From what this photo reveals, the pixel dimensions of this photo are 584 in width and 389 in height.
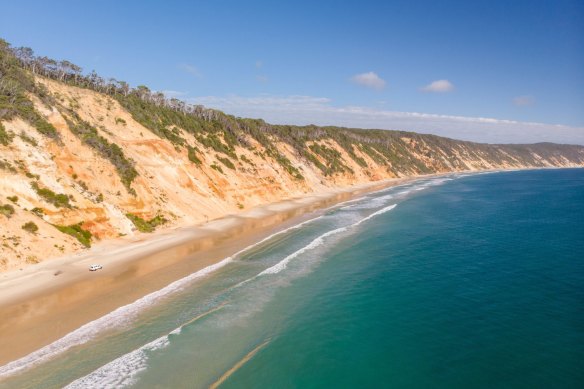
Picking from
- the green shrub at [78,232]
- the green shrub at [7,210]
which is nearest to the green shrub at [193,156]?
the green shrub at [78,232]

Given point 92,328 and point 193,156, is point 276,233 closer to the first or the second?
point 92,328

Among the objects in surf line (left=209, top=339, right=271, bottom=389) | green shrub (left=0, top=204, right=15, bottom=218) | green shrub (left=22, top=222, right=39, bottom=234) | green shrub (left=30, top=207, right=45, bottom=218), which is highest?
green shrub (left=0, top=204, right=15, bottom=218)

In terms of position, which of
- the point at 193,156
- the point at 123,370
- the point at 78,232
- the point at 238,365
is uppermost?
the point at 193,156

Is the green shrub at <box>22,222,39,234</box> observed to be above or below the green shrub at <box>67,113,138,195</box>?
below

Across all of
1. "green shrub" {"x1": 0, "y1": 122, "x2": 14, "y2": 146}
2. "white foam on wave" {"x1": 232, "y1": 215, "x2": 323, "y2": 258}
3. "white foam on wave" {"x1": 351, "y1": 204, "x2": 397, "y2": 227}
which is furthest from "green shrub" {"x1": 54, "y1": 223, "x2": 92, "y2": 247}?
"white foam on wave" {"x1": 351, "y1": 204, "x2": 397, "y2": 227}

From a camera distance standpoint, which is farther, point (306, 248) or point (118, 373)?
point (306, 248)

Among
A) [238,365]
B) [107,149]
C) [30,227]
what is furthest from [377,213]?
[30,227]

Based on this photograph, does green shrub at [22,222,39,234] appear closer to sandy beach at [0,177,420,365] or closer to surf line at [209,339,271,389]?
sandy beach at [0,177,420,365]
